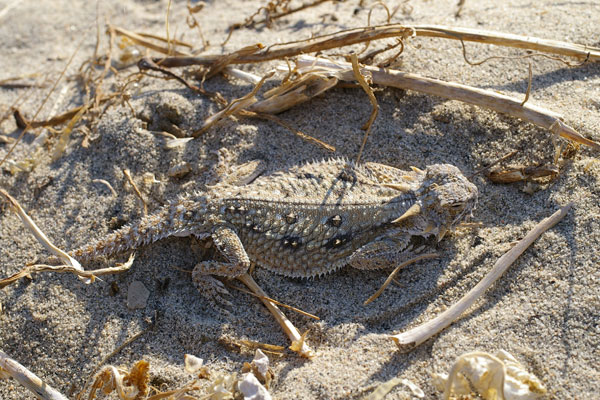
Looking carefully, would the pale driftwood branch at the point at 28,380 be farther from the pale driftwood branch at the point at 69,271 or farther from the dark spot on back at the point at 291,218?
the dark spot on back at the point at 291,218

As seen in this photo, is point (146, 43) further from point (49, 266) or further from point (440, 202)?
point (440, 202)

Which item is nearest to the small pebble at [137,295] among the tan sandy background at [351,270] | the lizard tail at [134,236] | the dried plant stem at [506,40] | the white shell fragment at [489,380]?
the tan sandy background at [351,270]

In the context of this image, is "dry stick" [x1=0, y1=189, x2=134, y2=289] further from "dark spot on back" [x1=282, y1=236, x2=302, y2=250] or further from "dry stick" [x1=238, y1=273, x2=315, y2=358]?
"dark spot on back" [x1=282, y1=236, x2=302, y2=250]

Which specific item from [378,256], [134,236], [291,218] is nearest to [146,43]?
[134,236]

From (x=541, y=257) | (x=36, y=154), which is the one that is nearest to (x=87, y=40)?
(x=36, y=154)

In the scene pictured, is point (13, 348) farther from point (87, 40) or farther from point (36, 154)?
point (87, 40)
